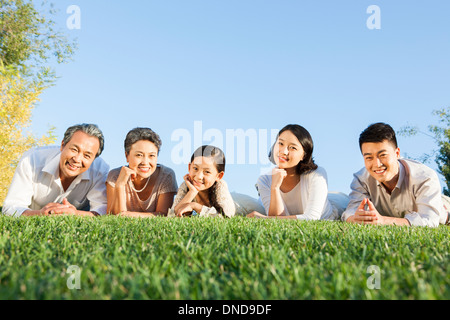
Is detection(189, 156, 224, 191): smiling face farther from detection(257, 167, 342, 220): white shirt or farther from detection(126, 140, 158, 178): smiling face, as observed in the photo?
detection(257, 167, 342, 220): white shirt

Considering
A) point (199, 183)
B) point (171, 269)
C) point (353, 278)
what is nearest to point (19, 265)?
point (171, 269)

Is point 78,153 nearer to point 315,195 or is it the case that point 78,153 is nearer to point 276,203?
point 276,203

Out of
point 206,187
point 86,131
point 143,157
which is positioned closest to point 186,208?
point 206,187

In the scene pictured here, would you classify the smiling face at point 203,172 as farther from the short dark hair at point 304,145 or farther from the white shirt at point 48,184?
the white shirt at point 48,184

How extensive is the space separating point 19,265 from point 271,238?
1.74 metres

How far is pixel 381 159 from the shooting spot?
5789 millimetres

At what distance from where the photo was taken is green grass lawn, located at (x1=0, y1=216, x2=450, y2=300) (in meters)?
1.54

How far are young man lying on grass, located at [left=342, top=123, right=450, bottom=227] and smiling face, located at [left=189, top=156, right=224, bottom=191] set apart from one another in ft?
7.16

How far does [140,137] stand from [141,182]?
2.69 feet

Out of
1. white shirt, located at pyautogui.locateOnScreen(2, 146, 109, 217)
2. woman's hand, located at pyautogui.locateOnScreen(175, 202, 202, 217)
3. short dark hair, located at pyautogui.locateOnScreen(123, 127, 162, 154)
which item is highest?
short dark hair, located at pyautogui.locateOnScreen(123, 127, 162, 154)

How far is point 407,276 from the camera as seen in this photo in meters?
1.76

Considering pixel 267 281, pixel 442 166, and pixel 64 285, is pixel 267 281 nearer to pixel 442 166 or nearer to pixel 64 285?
pixel 64 285

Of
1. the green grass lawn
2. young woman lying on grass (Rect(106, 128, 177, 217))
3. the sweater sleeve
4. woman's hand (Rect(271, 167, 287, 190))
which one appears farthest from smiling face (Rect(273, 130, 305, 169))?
the green grass lawn

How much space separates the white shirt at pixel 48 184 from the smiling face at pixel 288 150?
3025mm
